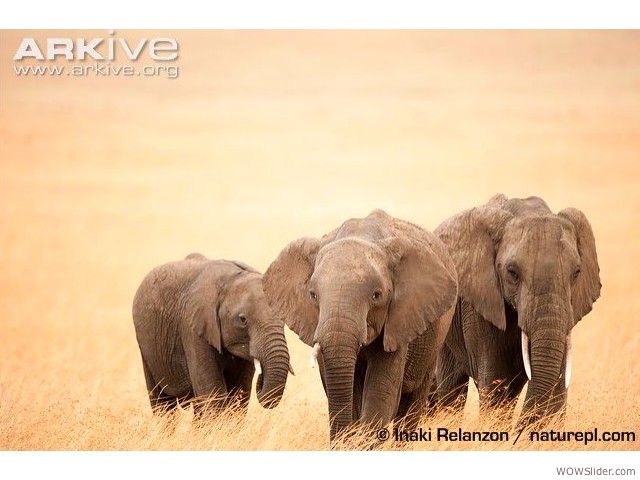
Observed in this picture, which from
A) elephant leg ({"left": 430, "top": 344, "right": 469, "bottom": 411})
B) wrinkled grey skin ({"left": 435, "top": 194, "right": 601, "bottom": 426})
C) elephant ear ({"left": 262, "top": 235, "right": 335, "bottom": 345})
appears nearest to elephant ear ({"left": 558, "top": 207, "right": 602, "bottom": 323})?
wrinkled grey skin ({"left": 435, "top": 194, "right": 601, "bottom": 426})

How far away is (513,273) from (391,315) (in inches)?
66.7

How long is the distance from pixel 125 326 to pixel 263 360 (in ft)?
40.1

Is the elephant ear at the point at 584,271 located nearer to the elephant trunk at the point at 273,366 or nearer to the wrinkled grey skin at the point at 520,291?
the wrinkled grey skin at the point at 520,291

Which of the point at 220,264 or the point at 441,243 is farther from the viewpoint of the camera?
the point at 220,264

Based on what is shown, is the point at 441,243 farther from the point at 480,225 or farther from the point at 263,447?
the point at 263,447

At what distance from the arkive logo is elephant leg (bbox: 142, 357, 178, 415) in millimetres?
3118

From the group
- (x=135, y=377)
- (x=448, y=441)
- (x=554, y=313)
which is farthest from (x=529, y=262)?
(x=135, y=377)

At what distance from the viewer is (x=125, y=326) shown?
25.6 meters

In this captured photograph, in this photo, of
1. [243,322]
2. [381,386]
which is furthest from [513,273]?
[243,322]

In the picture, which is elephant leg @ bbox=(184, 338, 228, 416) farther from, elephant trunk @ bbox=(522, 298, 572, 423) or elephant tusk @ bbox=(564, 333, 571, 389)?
elephant tusk @ bbox=(564, 333, 571, 389)

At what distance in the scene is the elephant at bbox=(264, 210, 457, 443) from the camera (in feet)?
36.0

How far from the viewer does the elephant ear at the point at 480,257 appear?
12992mm

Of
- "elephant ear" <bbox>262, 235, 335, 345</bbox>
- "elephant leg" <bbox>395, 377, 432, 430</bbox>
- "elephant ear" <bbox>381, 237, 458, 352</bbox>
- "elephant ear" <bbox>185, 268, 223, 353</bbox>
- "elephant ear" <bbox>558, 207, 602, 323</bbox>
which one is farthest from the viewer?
"elephant ear" <bbox>185, 268, 223, 353</bbox>

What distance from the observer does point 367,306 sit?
11.1 m
